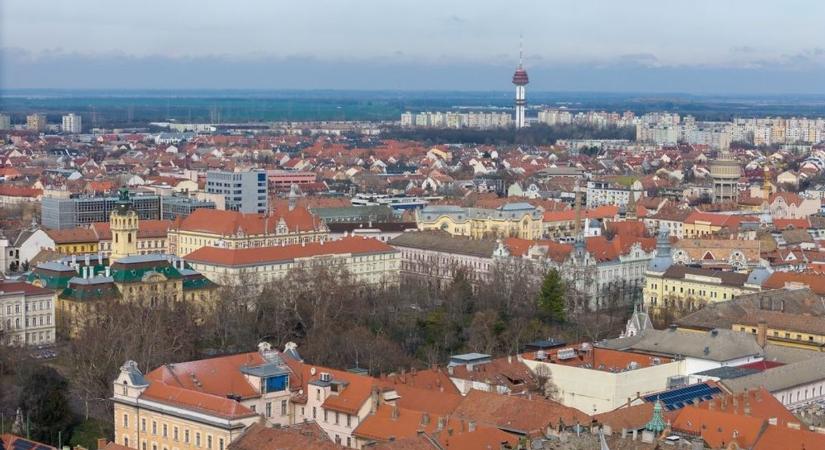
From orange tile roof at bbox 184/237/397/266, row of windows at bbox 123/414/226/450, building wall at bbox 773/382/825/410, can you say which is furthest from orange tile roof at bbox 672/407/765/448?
orange tile roof at bbox 184/237/397/266

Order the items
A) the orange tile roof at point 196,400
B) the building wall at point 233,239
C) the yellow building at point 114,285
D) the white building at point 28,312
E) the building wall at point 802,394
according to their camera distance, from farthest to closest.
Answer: the building wall at point 233,239, the yellow building at point 114,285, the white building at point 28,312, the building wall at point 802,394, the orange tile roof at point 196,400

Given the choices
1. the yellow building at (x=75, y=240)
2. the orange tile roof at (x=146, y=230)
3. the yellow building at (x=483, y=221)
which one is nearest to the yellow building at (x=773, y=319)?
the yellow building at (x=483, y=221)

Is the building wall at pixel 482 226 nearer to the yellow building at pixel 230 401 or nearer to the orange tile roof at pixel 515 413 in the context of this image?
the yellow building at pixel 230 401

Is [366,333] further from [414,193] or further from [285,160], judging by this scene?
[285,160]

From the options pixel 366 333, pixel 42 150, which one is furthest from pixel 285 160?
pixel 366 333

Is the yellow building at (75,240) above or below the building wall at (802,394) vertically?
below

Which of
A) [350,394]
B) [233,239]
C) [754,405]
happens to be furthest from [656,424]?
[233,239]

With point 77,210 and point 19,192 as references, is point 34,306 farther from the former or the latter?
point 19,192
